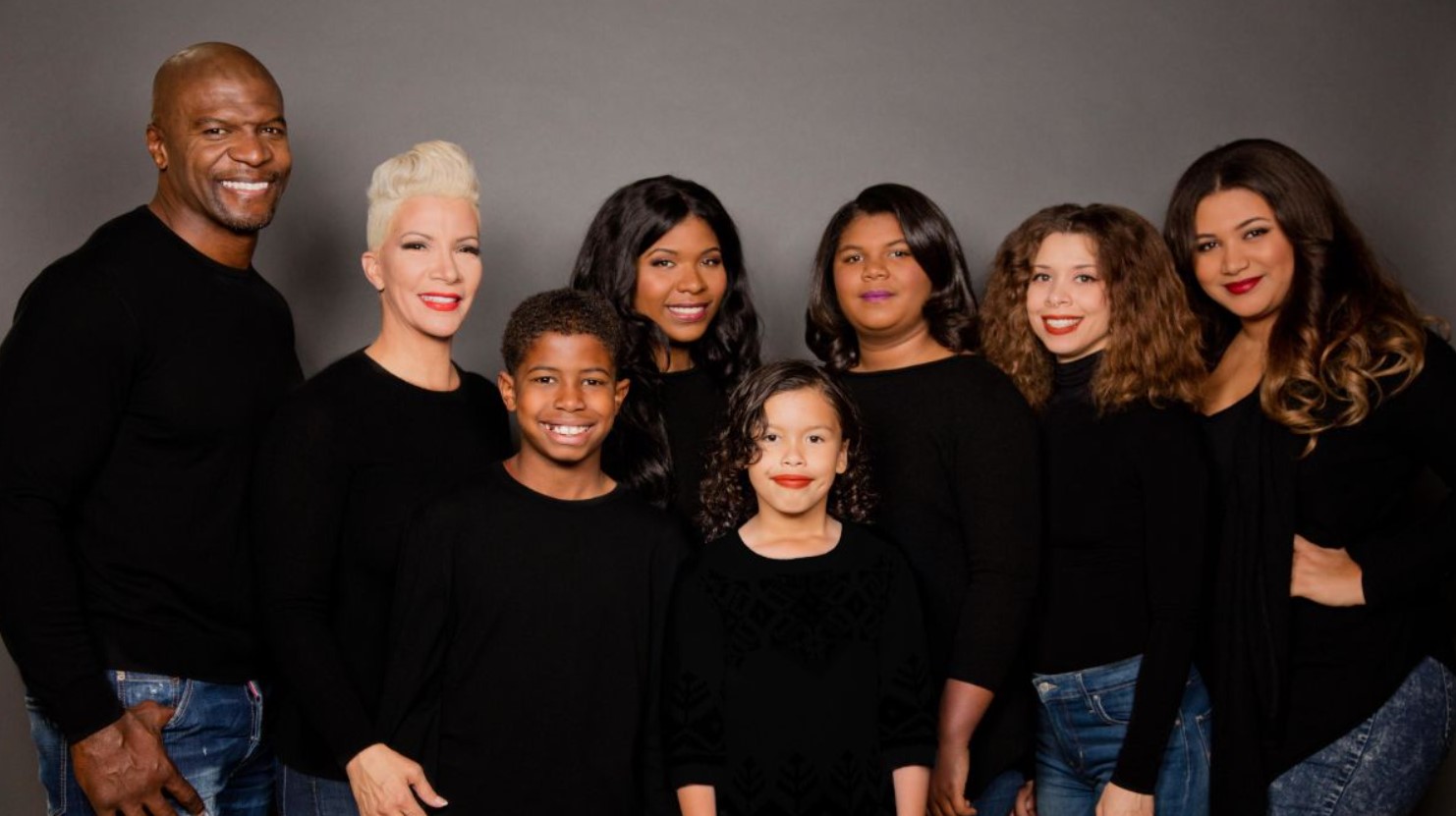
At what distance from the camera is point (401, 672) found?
2203 millimetres

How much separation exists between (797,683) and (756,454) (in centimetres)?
46

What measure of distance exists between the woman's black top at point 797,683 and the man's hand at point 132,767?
0.92 m

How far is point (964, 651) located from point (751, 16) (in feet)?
6.63

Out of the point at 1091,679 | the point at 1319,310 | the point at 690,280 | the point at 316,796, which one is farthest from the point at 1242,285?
the point at 316,796

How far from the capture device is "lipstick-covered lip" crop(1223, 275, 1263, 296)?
104 inches

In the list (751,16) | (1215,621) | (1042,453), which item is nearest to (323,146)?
(751,16)

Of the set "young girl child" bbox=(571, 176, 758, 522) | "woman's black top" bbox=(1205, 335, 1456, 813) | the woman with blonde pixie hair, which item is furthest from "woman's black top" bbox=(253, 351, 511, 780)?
"woman's black top" bbox=(1205, 335, 1456, 813)

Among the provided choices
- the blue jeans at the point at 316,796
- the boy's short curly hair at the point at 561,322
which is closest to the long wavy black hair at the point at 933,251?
the boy's short curly hair at the point at 561,322

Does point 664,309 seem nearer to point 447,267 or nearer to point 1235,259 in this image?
point 447,267

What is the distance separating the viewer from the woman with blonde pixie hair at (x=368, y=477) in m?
2.18

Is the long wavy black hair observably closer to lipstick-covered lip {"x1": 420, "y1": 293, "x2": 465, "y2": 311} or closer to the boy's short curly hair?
the boy's short curly hair

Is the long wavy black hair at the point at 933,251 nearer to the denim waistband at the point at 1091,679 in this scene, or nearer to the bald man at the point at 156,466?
the denim waistband at the point at 1091,679

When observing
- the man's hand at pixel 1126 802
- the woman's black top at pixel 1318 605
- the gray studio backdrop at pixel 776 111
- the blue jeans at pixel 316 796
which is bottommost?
the blue jeans at pixel 316 796

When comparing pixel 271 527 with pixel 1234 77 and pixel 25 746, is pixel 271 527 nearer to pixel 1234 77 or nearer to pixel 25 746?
pixel 25 746
